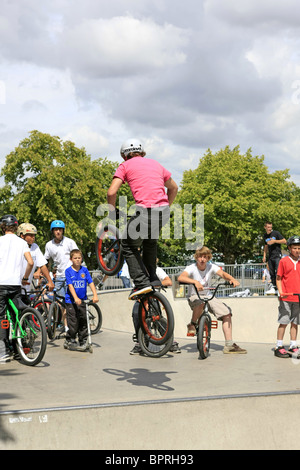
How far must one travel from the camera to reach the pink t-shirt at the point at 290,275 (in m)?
8.23

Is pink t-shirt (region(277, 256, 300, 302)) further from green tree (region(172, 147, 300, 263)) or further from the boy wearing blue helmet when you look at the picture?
green tree (region(172, 147, 300, 263))

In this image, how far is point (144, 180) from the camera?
506 centimetres

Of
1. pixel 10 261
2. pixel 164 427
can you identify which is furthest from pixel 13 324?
pixel 164 427

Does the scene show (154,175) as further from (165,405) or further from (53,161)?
(53,161)

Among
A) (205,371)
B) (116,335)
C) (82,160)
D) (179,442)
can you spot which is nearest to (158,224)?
(179,442)

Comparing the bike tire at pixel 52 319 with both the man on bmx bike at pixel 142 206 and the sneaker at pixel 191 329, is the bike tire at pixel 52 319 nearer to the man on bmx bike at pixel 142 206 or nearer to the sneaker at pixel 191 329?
the sneaker at pixel 191 329

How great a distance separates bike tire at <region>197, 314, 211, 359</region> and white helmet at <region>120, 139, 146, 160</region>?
12.0 feet

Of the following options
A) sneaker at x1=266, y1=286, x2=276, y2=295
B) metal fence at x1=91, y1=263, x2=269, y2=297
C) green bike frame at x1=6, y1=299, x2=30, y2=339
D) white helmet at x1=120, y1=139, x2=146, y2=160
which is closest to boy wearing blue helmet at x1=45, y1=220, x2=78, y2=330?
green bike frame at x1=6, y1=299, x2=30, y2=339

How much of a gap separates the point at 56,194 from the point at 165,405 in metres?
31.4

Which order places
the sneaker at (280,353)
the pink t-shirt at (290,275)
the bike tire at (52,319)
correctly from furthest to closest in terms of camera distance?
1. the bike tire at (52,319)
2. the sneaker at (280,353)
3. the pink t-shirt at (290,275)

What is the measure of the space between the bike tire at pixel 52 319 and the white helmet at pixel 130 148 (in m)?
4.73

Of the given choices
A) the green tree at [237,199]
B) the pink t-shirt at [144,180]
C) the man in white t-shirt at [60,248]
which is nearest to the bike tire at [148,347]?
the pink t-shirt at [144,180]

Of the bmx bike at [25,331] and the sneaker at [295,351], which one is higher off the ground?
the bmx bike at [25,331]

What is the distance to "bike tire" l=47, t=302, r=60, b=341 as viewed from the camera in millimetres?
9336
